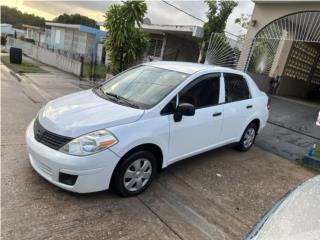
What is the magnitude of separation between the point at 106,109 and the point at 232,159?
294 cm

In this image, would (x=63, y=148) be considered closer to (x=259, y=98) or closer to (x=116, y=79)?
(x=116, y=79)

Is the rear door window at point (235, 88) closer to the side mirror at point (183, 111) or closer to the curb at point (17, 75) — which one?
the side mirror at point (183, 111)

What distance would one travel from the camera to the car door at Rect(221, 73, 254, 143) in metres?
4.96

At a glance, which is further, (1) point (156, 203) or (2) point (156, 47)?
(2) point (156, 47)

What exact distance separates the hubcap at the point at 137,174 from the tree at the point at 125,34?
783 centimetres

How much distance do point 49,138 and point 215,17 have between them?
12.8 metres

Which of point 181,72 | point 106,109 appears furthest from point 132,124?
point 181,72

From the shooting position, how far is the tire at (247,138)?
5.79 meters

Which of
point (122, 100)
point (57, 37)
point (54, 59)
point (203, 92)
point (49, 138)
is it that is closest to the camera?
point (49, 138)

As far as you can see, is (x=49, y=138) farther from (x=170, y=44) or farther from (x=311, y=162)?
(x=170, y=44)

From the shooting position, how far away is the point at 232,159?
5574 mm

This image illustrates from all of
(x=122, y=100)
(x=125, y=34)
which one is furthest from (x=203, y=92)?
(x=125, y=34)

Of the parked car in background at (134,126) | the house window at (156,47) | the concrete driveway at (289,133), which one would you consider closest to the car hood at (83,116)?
the parked car in background at (134,126)

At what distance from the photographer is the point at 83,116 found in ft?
11.6
